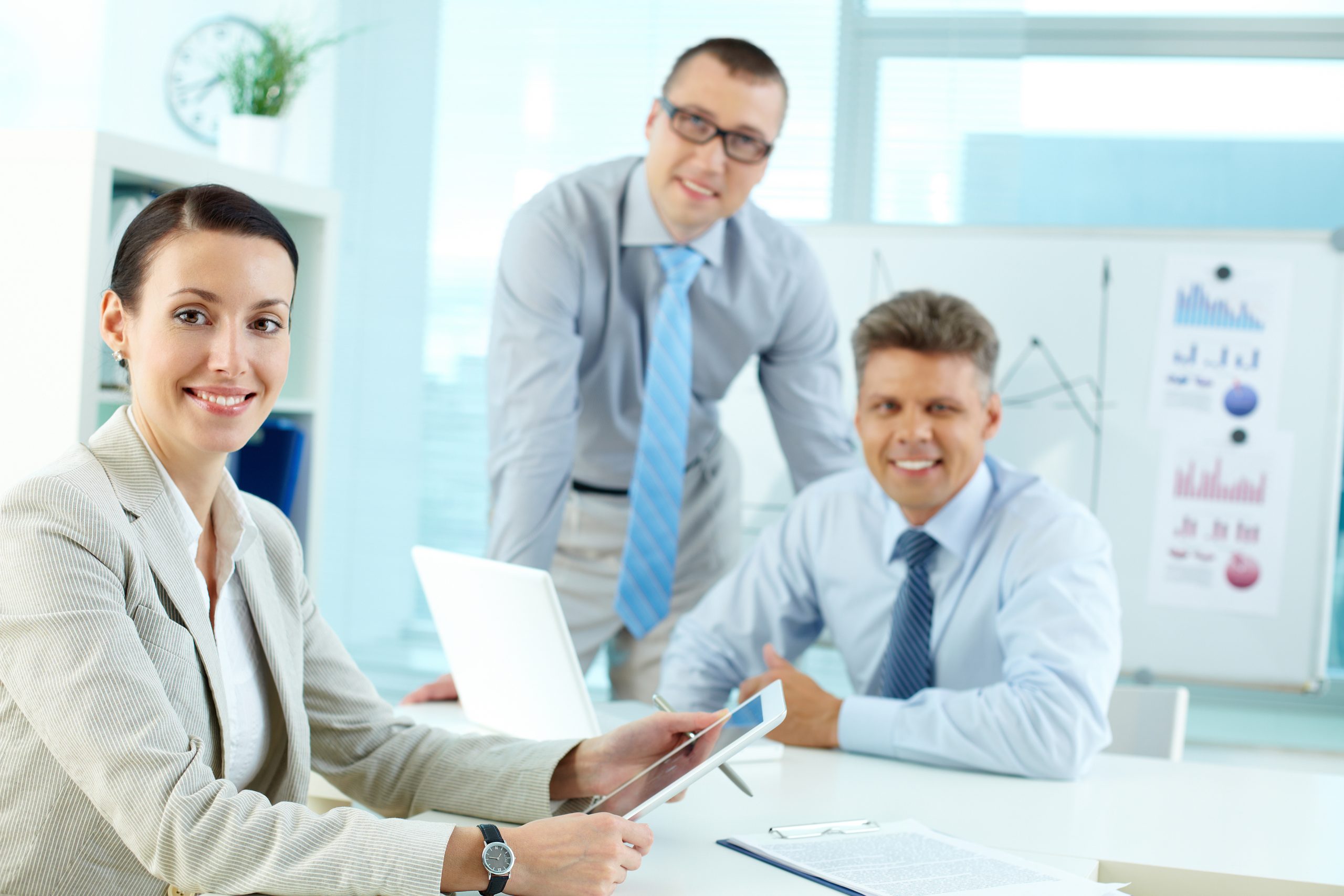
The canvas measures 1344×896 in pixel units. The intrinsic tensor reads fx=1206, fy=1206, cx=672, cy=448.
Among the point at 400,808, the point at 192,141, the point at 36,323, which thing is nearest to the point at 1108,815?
the point at 400,808

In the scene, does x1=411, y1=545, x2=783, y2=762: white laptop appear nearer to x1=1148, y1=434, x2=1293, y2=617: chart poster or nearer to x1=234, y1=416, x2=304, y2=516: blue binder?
x1=234, y1=416, x2=304, y2=516: blue binder

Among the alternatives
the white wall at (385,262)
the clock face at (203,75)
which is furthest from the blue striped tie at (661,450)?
the clock face at (203,75)

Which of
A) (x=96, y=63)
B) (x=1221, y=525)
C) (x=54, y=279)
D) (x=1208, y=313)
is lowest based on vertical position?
(x=1221, y=525)

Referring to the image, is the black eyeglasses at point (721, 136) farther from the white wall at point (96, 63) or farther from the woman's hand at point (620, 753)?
the white wall at point (96, 63)

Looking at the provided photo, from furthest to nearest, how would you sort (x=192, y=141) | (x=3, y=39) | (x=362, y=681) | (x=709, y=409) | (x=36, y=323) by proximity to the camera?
(x=192, y=141) < (x=3, y=39) < (x=709, y=409) < (x=36, y=323) < (x=362, y=681)

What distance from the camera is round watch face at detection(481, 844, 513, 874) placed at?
1.00m

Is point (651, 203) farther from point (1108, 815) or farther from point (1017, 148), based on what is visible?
point (1017, 148)

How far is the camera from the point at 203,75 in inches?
147

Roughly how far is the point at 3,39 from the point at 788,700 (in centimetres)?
309

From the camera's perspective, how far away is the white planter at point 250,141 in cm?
282

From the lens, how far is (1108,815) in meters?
1.45

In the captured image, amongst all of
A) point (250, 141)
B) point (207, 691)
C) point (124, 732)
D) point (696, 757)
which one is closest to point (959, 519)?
point (696, 757)

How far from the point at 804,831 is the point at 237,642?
0.63 m

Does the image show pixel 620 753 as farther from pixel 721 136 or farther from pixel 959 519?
pixel 721 136
